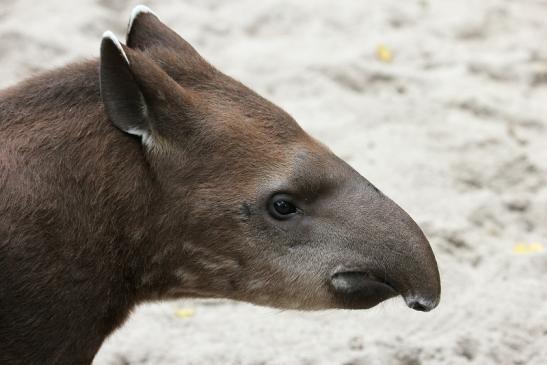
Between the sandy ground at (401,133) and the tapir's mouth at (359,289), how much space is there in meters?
1.28

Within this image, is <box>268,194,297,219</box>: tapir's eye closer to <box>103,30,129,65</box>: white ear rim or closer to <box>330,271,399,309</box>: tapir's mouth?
<box>330,271,399,309</box>: tapir's mouth

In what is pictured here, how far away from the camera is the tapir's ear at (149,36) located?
459cm

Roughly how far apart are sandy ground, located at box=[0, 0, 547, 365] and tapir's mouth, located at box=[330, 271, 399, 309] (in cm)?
128

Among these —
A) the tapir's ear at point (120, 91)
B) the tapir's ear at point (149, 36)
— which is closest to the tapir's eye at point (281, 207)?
the tapir's ear at point (120, 91)

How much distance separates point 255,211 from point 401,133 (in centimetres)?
383

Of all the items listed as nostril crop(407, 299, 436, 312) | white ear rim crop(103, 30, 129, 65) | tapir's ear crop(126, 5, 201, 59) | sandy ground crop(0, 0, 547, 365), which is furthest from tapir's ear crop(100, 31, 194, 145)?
sandy ground crop(0, 0, 547, 365)

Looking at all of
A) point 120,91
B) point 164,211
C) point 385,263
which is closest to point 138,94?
point 120,91

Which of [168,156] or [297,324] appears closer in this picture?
[168,156]

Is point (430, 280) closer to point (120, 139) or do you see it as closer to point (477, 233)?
point (120, 139)

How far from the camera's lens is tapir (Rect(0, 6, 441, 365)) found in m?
4.05

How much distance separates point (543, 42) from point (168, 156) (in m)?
5.94

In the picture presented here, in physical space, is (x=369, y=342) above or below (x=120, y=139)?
below

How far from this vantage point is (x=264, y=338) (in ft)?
19.4

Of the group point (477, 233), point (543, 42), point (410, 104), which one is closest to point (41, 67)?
point (410, 104)
